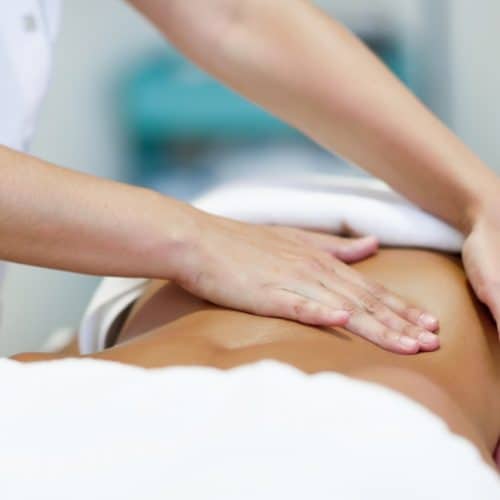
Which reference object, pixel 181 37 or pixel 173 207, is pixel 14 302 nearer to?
pixel 181 37

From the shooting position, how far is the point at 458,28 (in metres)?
2.31

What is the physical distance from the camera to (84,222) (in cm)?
97

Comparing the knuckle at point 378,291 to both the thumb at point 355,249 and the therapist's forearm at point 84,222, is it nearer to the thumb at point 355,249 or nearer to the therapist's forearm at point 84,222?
the thumb at point 355,249

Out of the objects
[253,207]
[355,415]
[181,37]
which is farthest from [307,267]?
[181,37]

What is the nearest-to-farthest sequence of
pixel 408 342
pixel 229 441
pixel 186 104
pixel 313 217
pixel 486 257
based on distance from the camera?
pixel 229 441, pixel 408 342, pixel 486 257, pixel 313 217, pixel 186 104

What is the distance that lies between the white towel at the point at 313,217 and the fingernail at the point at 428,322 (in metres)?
0.19

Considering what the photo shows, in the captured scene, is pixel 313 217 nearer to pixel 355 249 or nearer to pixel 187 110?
pixel 355 249

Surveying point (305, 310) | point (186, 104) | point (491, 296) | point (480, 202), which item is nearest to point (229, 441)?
point (305, 310)

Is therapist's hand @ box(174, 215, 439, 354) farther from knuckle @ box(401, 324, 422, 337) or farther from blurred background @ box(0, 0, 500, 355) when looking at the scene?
blurred background @ box(0, 0, 500, 355)

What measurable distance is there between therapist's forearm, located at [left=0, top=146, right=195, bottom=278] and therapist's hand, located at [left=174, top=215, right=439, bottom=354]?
0.12 ft

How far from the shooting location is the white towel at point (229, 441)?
661mm

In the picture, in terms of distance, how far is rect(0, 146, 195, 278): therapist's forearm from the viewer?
3.08ft

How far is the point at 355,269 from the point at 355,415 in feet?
1.38

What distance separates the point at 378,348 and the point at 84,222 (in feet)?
1.08
